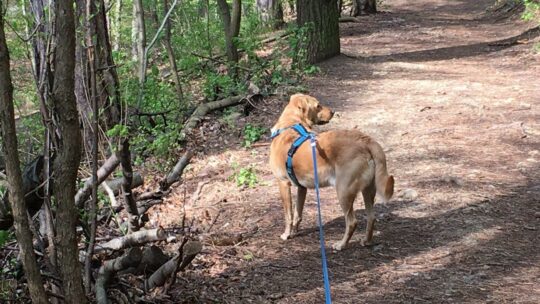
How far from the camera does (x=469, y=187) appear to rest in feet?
19.5

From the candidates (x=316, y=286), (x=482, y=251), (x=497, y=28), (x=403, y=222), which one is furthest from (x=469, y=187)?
(x=497, y=28)

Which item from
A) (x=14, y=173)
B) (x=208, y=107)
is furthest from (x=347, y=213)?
(x=208, y=107)

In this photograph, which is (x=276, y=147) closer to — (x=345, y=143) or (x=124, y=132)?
(x=345, y=143)

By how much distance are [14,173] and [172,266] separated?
1.56 metres

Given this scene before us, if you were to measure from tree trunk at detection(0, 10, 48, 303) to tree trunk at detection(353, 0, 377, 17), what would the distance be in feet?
59.8

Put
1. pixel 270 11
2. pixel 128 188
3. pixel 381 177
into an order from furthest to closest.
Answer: pixel 270 11 < pixel 128 188 < pixel 381 177

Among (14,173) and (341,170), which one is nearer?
(14,173)

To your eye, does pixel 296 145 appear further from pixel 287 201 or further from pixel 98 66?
pixel 98 66

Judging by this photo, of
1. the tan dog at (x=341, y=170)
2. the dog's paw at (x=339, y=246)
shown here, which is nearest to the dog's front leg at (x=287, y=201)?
the tan dog at (x=341, y=170)

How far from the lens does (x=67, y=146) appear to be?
2.74m

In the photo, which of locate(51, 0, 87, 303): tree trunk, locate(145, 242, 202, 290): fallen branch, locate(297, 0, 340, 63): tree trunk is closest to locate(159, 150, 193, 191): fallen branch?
locate(145, 242, 202, 290): fallen branch

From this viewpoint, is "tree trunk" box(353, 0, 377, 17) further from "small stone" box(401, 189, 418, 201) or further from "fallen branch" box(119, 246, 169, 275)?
"fallen branch" box(119, 246, 169, 275)

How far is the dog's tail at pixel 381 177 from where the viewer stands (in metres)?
4.46

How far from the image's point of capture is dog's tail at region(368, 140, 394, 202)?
4.46 metres
